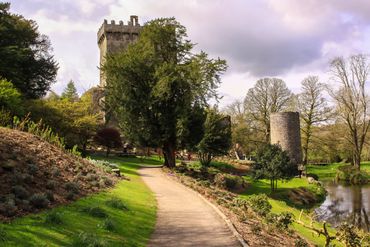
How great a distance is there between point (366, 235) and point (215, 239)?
5.97 m

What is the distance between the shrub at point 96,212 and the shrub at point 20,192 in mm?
1628

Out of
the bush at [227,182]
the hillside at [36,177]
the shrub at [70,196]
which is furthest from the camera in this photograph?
the bush at [227,182]

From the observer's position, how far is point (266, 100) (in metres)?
59.5

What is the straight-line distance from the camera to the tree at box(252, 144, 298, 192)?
3347 cm

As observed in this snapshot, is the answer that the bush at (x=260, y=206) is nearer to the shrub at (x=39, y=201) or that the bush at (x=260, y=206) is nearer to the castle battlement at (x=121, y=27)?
the shrub at (x=39, y=201)

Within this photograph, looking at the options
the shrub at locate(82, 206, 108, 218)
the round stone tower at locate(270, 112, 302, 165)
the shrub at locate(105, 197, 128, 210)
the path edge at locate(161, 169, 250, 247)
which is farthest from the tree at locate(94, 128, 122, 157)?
the shrub at locate(82, 206, 108, 218)

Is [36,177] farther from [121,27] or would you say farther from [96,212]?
[121,27]

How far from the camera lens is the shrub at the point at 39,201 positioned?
37.7 feet

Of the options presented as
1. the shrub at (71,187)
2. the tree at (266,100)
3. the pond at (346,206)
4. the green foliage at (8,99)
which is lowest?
the pond at (346,206)

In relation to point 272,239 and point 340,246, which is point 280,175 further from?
point 272,239

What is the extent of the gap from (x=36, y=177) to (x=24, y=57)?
24202mm

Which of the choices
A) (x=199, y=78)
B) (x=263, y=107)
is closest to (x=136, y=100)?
(x=199, y=78)

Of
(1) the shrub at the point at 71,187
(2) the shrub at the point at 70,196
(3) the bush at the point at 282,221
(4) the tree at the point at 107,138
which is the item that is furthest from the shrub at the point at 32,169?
(4) the tree at the point at 107,138

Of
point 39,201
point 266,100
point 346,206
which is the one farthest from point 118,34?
point 39,201
